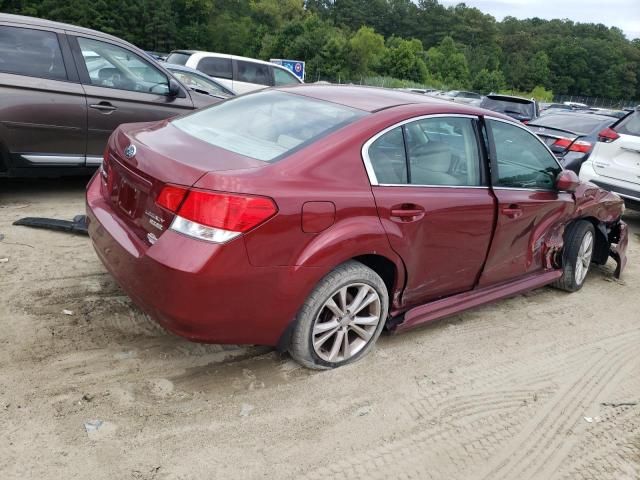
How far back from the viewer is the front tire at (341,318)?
3049mm

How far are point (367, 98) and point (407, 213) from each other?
2.87ft

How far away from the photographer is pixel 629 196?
7.07m

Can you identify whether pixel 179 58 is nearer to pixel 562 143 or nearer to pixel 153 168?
pixel 562 143

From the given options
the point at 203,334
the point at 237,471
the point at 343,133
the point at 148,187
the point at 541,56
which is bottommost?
the point at 237,471

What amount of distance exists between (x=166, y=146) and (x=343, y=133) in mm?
957

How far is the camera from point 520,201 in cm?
402

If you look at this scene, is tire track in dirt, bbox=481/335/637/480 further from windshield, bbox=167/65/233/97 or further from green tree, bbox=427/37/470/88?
green tree, bbox=427/37/470/88

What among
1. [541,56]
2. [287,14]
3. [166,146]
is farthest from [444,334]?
[541,56]

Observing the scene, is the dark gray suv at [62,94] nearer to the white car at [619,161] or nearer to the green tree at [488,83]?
the white car at [619,161]

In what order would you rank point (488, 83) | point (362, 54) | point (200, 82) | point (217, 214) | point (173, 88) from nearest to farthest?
point (217, 214)
point (173, 88)
point (200, 82)
point (362, 54)
point (488, 83)

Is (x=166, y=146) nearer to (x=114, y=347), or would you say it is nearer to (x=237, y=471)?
(x=114, y=347)

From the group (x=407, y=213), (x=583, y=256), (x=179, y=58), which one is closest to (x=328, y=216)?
(x=407, y=213)

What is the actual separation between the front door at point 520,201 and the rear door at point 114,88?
3.64m

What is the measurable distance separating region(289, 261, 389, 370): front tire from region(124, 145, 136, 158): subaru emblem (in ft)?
4.04
